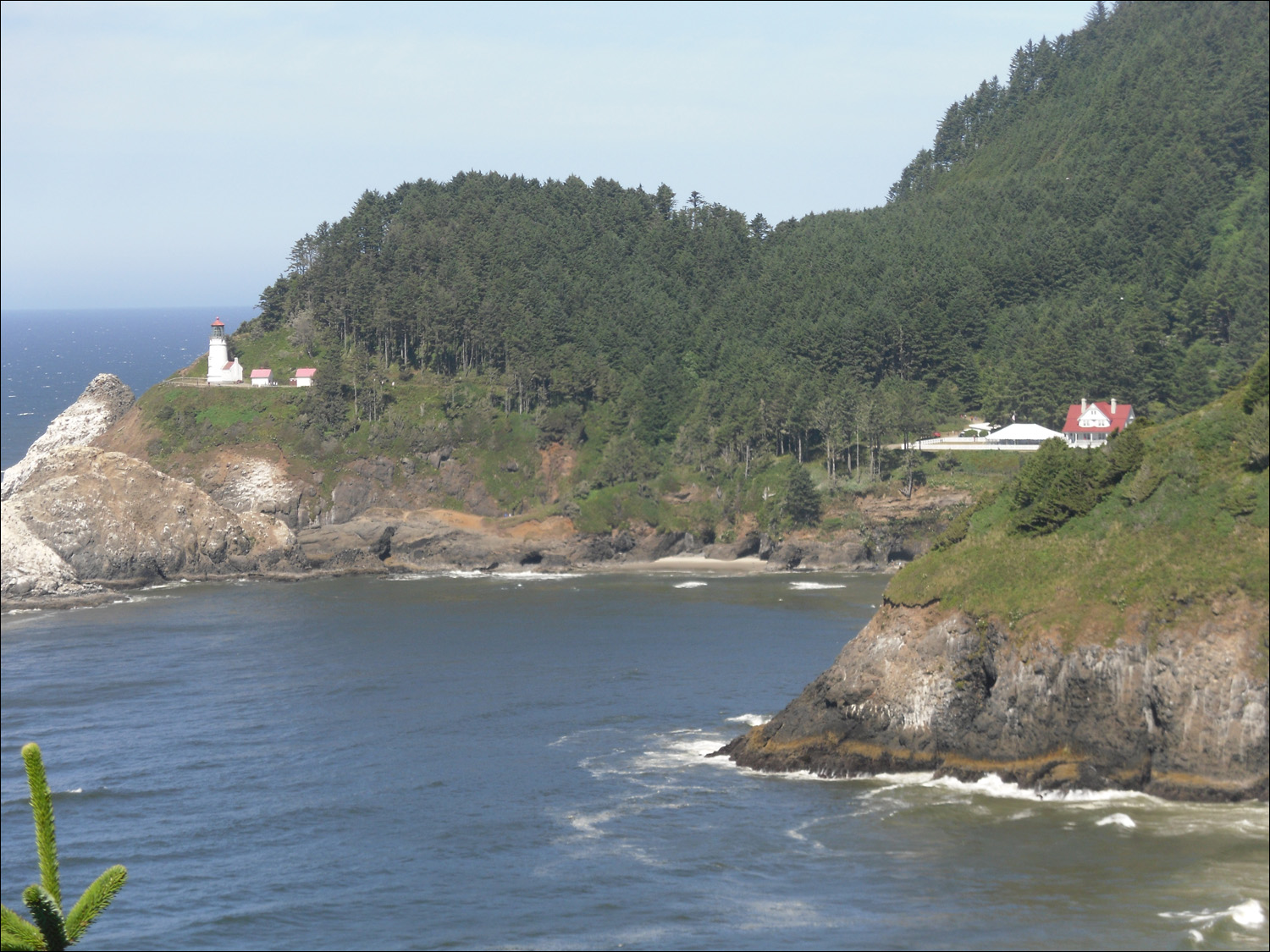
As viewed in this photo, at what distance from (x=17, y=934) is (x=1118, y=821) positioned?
148ft

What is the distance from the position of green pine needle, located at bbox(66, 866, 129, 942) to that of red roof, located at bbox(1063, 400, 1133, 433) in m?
110

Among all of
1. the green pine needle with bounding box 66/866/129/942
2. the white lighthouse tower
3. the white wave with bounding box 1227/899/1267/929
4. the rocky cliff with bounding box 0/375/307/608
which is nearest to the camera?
the green pine needle with bounding box 66/866/129/942

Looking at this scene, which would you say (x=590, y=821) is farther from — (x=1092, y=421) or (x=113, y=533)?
(x=1092, y=421)

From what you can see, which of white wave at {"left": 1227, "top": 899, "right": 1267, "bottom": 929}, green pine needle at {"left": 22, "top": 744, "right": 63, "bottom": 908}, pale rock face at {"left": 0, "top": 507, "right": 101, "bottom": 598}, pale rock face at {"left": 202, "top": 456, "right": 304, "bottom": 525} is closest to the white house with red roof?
pale rock face at {"left": 202, "top": 456, "right": 304, "bottom": 525}

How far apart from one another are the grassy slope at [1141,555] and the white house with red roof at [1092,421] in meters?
49.8

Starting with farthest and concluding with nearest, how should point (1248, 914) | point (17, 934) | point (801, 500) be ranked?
point (801, 500) → point (1248, 914) → point (17, 934)

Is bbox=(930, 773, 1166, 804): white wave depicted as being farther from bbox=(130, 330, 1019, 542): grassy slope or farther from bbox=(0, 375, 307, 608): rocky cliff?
bbox=(0, 375, 307, 608): rocky cliff

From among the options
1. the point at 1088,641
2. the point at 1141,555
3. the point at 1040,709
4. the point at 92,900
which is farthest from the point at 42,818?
the point at 1141,555

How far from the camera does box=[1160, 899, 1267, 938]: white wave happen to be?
1527 inches

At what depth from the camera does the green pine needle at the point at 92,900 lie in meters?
9.17

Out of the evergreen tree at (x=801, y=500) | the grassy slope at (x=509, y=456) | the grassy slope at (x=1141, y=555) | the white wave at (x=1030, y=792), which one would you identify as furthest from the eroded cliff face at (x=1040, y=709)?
the grassy slope at (x=509, y=456)

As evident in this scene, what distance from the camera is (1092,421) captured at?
112 m

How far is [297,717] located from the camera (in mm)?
70250

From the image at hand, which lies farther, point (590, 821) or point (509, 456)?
point (509, 456)
